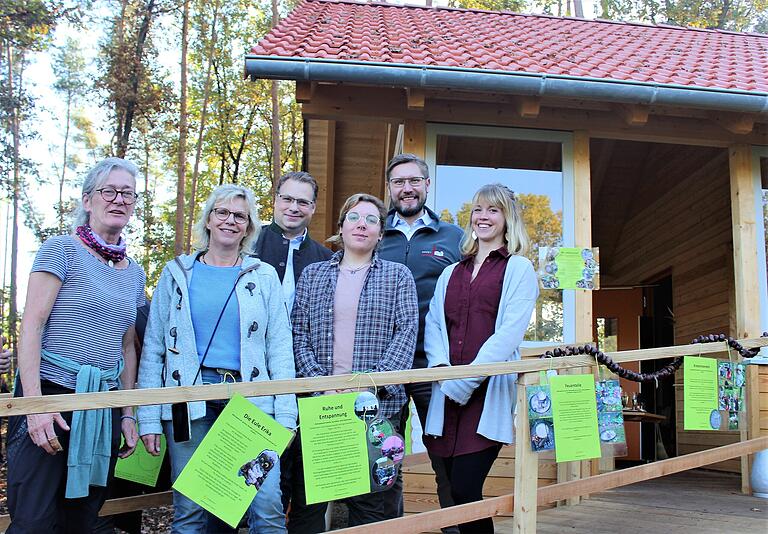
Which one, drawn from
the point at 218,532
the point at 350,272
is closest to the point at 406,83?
the point at 350,272

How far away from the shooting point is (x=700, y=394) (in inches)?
124

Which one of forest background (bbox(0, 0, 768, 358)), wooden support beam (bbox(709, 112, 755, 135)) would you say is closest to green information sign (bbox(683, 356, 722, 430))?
wooden support beam (bbox(709, 112, 755, 135))

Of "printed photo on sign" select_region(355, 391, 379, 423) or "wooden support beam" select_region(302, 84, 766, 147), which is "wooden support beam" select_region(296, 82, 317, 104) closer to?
"wooden support beam" select_region(302, 84, 766, 147)

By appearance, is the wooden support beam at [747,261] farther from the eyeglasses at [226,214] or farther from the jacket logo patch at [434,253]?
the eyeglasses at [226,214]

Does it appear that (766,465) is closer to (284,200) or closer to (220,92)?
(284,200)

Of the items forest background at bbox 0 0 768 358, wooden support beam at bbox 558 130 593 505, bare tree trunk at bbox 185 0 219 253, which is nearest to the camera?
wooden support beam at bbox 558 130 593 505

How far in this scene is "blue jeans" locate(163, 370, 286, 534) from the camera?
2.31 m

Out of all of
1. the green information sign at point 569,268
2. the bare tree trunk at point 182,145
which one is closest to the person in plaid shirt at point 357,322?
the green information sign at point 569,268

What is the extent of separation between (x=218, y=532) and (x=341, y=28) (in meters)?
4.58

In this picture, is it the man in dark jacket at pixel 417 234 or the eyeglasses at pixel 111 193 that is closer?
the eyeglasses at pixel 111 193

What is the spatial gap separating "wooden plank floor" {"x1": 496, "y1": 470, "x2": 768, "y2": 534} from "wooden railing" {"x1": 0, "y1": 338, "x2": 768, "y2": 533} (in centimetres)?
94

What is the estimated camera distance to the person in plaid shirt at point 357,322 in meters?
2.51

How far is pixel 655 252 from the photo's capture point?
9.27m

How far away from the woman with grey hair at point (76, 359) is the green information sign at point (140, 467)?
474 mm
